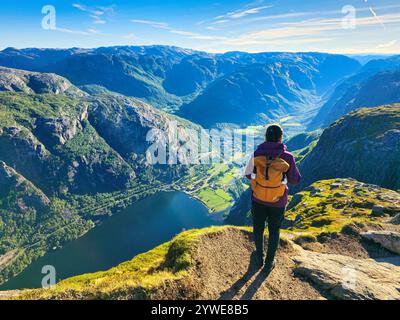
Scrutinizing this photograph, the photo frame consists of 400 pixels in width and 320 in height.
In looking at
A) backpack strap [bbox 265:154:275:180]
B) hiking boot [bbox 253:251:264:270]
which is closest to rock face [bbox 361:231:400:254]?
hiking boot [bbox 253:251:264:270]

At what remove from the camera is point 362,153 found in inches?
6265

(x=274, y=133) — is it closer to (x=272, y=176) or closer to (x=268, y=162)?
(x=268, y=162)

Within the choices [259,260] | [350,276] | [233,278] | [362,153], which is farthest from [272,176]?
[362,153]

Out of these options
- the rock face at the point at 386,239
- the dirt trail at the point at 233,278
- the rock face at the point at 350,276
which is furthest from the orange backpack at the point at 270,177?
the rock face at the point at 386,239

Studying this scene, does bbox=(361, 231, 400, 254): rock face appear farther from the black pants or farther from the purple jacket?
the purple jacket

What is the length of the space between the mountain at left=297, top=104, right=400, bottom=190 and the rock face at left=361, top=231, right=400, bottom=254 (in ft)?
387

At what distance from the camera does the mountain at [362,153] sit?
142625 mm

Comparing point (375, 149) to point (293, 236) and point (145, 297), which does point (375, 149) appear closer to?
point (293, 236)

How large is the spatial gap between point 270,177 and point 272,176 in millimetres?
108

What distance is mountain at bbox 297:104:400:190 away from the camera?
468 feet

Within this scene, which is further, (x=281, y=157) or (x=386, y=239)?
(x=386, y=239)

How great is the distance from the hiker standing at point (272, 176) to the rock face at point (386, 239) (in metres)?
15.4
